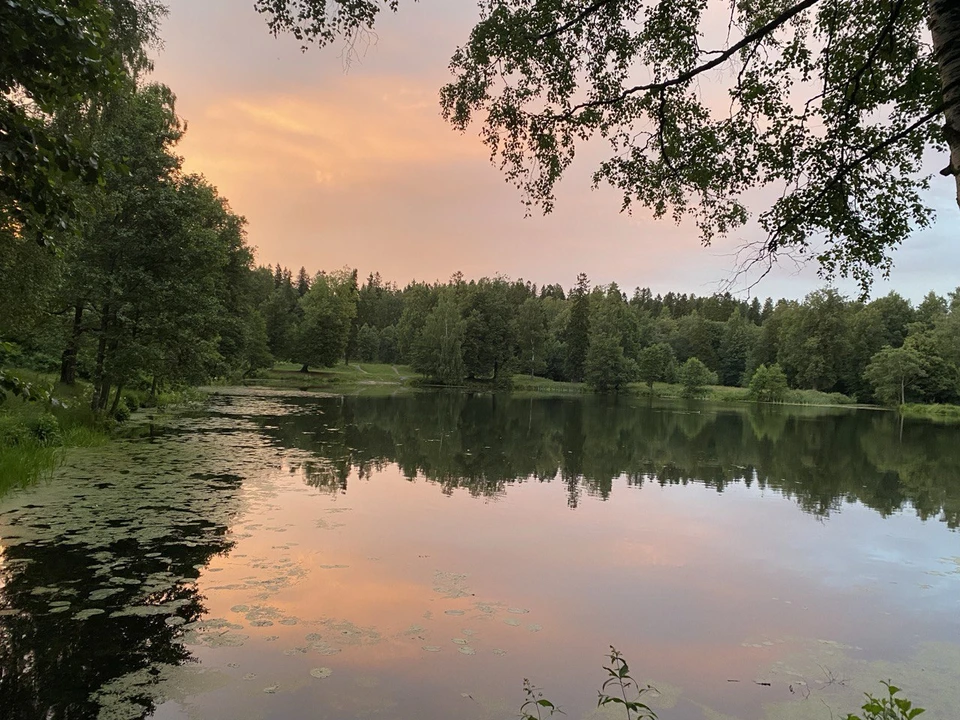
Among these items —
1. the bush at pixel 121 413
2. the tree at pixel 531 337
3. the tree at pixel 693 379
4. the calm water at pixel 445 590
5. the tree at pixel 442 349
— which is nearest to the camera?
the calm water at pixel 445 590

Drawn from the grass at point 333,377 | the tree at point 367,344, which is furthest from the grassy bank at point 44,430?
the tree at point 367,344

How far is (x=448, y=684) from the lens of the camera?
5410mm

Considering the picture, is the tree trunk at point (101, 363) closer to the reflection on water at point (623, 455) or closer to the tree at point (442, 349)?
the reflection on water at point (623, 455)

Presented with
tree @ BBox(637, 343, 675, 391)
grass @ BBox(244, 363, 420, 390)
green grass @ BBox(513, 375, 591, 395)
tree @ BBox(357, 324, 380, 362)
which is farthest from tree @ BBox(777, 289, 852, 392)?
tree @ BBox(357, 324, 380, 362)

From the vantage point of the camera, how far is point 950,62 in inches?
149

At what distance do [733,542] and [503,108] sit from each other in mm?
8763

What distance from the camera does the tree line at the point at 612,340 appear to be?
66.6 m

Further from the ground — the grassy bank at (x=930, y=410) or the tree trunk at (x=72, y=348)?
the tree trunk at (x=72, y=348)

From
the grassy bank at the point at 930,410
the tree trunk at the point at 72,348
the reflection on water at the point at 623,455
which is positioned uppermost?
the tree trunk at the point at 72,348

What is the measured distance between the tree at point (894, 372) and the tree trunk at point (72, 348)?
75.4 m

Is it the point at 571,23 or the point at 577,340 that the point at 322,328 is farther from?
the point at 571,23

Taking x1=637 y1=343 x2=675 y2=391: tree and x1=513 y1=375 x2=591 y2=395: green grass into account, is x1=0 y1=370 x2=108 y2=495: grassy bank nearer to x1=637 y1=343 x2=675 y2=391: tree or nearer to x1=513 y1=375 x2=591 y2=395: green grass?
x1=513 y1=375 x2=591 y2=395: green grass

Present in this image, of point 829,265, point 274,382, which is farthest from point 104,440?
point 274,382

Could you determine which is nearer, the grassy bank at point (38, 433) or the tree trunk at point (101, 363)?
the grassy bank at point (38, 433)
